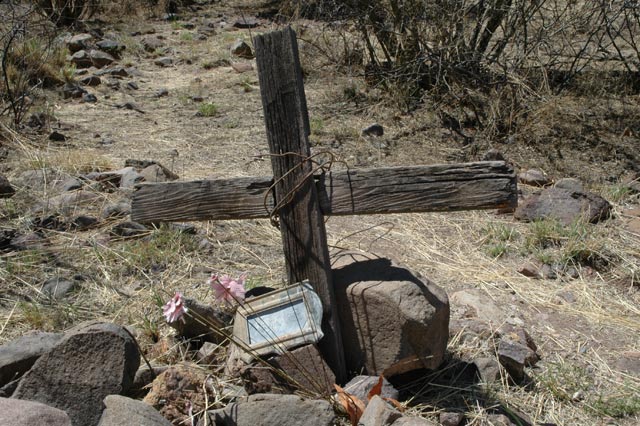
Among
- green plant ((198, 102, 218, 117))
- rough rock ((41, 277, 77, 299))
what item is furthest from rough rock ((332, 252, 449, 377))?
green plant ((198, 102, 218, 117))

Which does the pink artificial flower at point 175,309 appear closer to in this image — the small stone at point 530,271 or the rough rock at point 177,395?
the rough rock at point 177,395

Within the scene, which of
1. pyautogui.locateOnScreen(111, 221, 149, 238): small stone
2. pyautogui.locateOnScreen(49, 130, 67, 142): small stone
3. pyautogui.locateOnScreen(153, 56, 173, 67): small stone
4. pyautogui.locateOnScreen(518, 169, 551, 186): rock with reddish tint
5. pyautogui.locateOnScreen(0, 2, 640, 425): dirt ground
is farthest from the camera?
pyautogui.locateOnScreen(153, 56, 173, 67): small stone

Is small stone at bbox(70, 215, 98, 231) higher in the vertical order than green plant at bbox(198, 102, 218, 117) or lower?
lower

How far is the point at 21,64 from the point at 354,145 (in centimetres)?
420

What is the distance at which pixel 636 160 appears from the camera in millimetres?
6832

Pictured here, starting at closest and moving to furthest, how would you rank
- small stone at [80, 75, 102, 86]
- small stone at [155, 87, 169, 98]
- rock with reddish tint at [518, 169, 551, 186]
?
rock with reddish tint at [518, 169, 551, 186], small stone at [155, 87, 169, 98], small stone at [80, 75, 102, 86]

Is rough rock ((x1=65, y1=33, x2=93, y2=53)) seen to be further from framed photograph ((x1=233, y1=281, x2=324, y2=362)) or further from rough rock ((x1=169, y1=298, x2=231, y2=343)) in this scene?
framed photograph ((x1=233, y1=281, x2=324, y2=362))

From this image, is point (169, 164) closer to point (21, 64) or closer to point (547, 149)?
point (21, 64)

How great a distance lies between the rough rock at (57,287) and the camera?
4.26 meters

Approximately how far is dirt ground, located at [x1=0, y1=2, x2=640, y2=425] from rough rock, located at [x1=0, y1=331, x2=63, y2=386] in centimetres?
55

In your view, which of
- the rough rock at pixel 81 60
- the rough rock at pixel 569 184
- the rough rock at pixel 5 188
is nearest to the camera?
the rough rock at pixel 5 188

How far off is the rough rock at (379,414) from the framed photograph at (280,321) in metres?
0.37

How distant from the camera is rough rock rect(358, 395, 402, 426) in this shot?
9.02 ft

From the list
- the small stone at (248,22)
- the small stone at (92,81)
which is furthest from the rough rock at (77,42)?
the small stone at (248,22)
